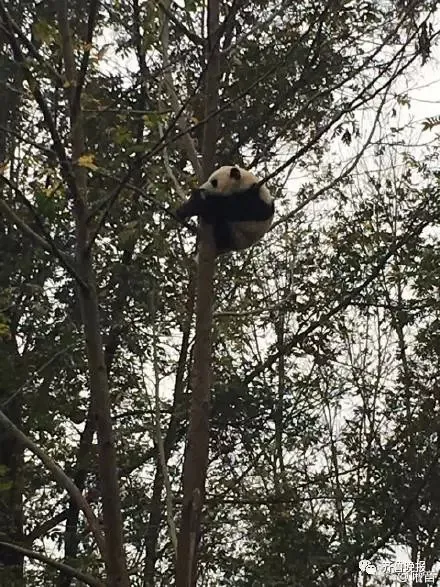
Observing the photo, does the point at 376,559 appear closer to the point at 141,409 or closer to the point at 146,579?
the point at 146,579

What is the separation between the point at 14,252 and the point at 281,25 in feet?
9.95

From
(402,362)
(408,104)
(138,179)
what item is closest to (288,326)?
(402,362)

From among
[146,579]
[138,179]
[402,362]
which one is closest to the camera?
[146,579]

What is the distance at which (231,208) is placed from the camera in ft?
15.3

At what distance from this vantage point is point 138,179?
6805 millimetres

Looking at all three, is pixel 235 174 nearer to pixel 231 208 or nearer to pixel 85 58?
pixel 231 208

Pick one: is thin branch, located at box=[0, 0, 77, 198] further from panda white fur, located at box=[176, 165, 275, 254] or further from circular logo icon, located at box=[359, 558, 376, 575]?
circular logo icon, located at box=[359, 558, 376, 575]

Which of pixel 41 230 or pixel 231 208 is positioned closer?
pixel 41 230

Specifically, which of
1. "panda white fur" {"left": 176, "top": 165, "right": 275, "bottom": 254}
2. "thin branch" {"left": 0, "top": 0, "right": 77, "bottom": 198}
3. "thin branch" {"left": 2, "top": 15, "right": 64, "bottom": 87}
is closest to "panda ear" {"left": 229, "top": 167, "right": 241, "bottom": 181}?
"panda white fur" {"left": 176, "top": 165, "right": 275, "bottom": 254}

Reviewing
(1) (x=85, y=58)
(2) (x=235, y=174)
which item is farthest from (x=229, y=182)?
(1) (x=85, y=58)

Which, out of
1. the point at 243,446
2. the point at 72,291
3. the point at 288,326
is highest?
the point at 288,326

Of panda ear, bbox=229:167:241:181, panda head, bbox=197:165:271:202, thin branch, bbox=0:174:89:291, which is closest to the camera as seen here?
thin branch, bbox=0:174:89:291

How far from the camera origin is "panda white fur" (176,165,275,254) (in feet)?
14.2

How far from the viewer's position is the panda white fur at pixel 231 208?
4.34 m
